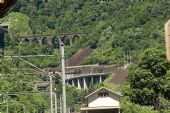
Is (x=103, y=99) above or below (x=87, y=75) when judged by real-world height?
below

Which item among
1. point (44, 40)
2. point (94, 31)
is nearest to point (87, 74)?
point (94, 31)

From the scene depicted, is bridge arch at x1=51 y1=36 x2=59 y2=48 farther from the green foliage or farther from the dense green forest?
the green foliage

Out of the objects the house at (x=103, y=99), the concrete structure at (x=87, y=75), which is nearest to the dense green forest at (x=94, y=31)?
the house at (x=103, y=99)

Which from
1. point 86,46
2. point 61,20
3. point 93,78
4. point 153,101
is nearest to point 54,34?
point 61,20

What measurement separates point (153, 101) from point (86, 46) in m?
108

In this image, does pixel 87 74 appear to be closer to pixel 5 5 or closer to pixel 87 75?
pixel 87 75

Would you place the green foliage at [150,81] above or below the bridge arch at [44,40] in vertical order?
below

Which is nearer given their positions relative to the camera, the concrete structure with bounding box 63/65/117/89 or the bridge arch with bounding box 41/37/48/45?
the concrete structure with bounding box 63/65/117/89

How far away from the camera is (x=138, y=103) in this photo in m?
46.8

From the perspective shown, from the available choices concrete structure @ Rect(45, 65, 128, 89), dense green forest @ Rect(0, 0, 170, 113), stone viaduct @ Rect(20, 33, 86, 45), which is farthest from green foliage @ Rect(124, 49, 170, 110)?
stone viaduct @ Rect(20, 33, 86, 45)

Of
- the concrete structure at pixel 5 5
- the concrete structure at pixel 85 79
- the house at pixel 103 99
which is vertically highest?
the concrete structure at pixel 85 79

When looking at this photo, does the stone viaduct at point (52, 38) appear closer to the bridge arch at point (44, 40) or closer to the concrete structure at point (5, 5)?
the bridge arch at point (44, 40)

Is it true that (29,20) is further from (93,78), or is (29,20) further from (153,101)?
(153,101)

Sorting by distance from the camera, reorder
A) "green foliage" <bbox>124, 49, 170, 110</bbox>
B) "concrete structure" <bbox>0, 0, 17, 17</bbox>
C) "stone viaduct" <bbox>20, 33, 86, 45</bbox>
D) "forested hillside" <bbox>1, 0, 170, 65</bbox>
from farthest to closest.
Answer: "stone viaduct" <bbox>20, 33, 86, 45</bbox> < "forested hillside" <bbox>1, 0, 170, 65</bbox> < "green foliage" <bbox>124, 49, 170, 110</bbox> < "concrete structure" <bbox>0, 0, 17, 17</bbox>
